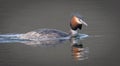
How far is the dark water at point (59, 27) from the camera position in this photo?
830 centimetres

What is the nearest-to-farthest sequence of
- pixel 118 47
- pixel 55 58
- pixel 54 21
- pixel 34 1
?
pixel 55 58
pixel 118 47
pixel 54 21
pixel 34 1

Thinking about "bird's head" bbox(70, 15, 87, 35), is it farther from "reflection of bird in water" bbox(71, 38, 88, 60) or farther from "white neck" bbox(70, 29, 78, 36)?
"reflection of bird in water" bbox(71, 38, 88, 60)

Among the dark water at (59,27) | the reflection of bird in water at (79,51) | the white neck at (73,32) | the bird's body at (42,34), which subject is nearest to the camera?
the dark water at (59,27)

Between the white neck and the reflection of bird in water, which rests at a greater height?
the white neck

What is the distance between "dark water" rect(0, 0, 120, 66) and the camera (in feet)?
27.2

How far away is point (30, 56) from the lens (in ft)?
28.1

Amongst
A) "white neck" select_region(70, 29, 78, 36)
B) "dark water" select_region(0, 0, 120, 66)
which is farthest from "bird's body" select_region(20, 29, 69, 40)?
"dark water" select_region(0, 0, 120, 66)

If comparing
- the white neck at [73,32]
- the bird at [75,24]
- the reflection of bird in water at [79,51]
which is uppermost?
the bird at [75,24]

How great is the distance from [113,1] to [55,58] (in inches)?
211

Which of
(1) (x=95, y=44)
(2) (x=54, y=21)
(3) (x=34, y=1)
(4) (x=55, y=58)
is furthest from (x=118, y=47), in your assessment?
(3) (x=34, y=1)

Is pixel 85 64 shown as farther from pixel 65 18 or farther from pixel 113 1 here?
pixel 113 1

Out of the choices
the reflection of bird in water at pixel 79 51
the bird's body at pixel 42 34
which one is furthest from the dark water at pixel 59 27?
the bird's body at pixel 42 34

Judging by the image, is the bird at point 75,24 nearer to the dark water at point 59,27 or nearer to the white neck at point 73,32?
the white neck at point 73,32

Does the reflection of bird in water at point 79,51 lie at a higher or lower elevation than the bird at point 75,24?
lower
